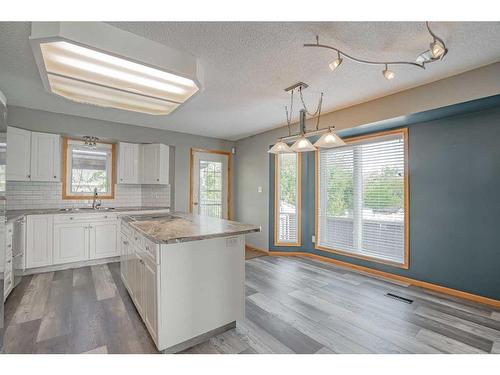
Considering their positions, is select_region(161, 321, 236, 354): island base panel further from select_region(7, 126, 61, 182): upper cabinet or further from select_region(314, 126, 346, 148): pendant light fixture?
select_region(7, 126, 61, 182): upper cabinet

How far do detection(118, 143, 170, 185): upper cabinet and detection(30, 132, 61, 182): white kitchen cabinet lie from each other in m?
0.90

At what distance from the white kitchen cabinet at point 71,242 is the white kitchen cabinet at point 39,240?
80 millimetres

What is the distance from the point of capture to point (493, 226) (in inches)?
106

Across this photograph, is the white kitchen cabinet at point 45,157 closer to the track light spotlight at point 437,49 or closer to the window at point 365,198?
the window at point 365,198

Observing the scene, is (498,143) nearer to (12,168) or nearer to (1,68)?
(1,68)

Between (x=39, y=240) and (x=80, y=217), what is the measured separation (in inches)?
22.4

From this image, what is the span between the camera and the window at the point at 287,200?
185 inches

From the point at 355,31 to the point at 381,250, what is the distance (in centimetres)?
307

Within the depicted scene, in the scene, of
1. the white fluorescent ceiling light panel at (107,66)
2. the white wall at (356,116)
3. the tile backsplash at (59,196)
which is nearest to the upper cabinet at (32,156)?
the tile backsplash at (59,196)

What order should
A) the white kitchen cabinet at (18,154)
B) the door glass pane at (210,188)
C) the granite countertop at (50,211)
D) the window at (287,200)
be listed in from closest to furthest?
the granite countertop at (50,211) < the white kitchen cabinet at (18,154) < the window at (287,200) < the door glass pane at (210,188)

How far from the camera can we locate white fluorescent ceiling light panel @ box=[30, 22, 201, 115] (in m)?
1.62

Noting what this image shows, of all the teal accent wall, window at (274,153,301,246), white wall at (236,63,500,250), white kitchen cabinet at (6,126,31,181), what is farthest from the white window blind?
the teal accent wall

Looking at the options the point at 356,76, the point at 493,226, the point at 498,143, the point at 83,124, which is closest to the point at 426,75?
the point at 356,76
